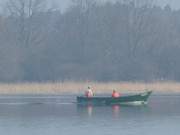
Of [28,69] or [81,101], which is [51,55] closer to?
[28,69]

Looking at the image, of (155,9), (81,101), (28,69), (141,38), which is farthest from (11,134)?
(155,9)

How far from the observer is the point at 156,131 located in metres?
34.8

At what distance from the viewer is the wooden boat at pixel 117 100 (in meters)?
48.9

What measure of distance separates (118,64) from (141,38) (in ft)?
13.8

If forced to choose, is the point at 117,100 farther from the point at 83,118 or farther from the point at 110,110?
the point at 83,118

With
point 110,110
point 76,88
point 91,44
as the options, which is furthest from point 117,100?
point 91,44

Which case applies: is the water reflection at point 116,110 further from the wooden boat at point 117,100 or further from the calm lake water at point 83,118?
the wooden boat at point 117,100

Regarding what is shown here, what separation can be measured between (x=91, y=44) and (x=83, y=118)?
3755 cm

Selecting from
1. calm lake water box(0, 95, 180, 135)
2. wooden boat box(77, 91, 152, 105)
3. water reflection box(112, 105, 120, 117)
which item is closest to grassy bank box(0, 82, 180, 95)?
calm lake water box(0, 95, 180, 135)

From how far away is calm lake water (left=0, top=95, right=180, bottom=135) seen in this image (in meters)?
35.4

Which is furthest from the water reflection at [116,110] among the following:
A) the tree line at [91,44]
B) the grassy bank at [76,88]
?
the tree line at [91,44]

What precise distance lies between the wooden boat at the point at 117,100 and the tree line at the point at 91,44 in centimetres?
2129

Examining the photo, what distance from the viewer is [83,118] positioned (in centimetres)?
4153

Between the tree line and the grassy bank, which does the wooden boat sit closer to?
the grassy bank
